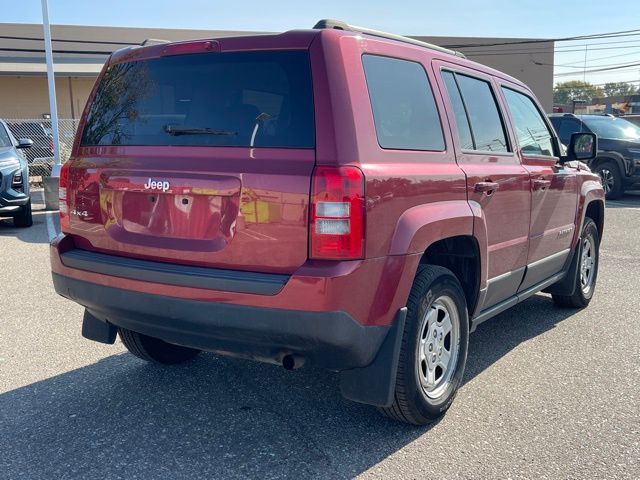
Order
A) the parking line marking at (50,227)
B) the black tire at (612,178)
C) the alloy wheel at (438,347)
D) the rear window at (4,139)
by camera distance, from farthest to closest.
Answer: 1. the black tire at (612,178)
2. the rear window at (4,139)
3. the parking line marking at (50,227)
4. the alloy wheel at (438,347)

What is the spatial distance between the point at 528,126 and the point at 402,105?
1.97 meters

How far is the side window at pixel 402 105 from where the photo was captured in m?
3.17

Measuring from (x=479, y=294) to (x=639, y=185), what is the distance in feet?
40.3

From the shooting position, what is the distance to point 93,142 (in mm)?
3654

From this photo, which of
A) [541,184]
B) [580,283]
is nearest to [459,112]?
[541,184]

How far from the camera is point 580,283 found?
581 centimetres

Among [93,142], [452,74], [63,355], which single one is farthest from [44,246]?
[452,74]

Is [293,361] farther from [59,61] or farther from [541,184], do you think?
[59,61]

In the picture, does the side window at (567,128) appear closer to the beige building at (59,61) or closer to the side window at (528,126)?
the side window at (528,126)

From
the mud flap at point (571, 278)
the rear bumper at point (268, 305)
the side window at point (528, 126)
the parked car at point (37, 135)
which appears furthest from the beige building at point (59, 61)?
the rear bumper at point (268, 305)

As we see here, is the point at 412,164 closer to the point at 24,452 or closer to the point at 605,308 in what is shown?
the point at 24,452

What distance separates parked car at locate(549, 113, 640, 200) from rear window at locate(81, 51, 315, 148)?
11.8 metres

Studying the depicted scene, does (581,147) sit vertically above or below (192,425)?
above

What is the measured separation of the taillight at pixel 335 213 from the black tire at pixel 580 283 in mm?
3527
